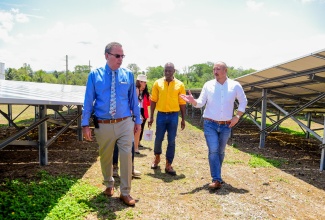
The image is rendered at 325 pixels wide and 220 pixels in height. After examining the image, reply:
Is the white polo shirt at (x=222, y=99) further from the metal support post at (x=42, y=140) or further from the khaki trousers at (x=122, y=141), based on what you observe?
the metal support post at (x=42, y=140)

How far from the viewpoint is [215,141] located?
437 cm

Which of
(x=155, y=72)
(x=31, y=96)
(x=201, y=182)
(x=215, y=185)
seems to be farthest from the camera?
(x=155, y=72)

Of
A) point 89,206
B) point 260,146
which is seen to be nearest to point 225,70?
point 89,206

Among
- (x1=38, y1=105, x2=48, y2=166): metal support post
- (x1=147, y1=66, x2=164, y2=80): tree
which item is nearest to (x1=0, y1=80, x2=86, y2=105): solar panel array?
(x1=38, y1=105, x2=48, y2=166): metal support post

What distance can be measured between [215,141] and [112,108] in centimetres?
174

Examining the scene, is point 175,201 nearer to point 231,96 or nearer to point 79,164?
point 231,96

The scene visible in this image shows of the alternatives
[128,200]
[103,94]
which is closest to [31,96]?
[103,94]

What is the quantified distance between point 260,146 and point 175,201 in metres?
Result: 5.16

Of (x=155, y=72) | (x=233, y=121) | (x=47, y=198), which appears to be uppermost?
(x=155, y=72)

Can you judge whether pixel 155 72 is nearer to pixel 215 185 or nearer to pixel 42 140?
pixel 42 140

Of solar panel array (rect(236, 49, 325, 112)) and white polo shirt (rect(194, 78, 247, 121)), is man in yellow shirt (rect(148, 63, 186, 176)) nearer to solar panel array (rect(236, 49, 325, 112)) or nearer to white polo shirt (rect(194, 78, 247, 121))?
white polo shirt (rect(194, 78, 247, 121))

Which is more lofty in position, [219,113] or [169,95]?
[169,95]

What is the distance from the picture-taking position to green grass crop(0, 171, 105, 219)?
3250 mm

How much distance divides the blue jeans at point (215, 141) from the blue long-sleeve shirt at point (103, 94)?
1.41 metres
